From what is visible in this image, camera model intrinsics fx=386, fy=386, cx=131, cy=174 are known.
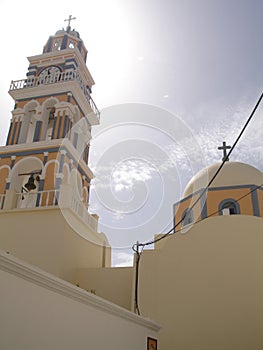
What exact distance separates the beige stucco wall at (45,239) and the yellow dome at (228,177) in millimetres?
4987

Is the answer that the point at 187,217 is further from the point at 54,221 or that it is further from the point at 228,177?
the point at 54,221

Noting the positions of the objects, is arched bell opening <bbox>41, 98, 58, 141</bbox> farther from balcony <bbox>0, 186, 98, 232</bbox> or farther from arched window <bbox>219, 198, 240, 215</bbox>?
arched window <bbox>219, 198, 240, 215</bbox>

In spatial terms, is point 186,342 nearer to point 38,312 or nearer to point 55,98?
point 38,312

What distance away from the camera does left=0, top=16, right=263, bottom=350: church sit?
3695 mm

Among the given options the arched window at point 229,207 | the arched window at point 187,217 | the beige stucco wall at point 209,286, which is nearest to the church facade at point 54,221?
the beige stucco wall at point 209,286

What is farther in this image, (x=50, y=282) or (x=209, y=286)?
(x=209, y=286)

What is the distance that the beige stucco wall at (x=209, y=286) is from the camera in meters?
8.48

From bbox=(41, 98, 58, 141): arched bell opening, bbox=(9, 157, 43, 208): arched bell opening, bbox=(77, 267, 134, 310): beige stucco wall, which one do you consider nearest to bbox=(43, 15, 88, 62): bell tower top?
bbox=(41, 98, 58, 141): arched bell opening

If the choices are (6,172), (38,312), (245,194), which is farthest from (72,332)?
(245,194)

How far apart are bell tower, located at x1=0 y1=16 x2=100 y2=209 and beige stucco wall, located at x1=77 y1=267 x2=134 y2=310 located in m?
Result: 2.31

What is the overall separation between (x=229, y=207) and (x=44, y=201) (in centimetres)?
601

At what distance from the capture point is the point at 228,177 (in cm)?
1332

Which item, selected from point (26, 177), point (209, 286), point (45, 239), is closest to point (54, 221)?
point (45, 239)

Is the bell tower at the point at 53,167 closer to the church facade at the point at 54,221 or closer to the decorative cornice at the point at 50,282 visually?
the church facade at the point at 54,221
